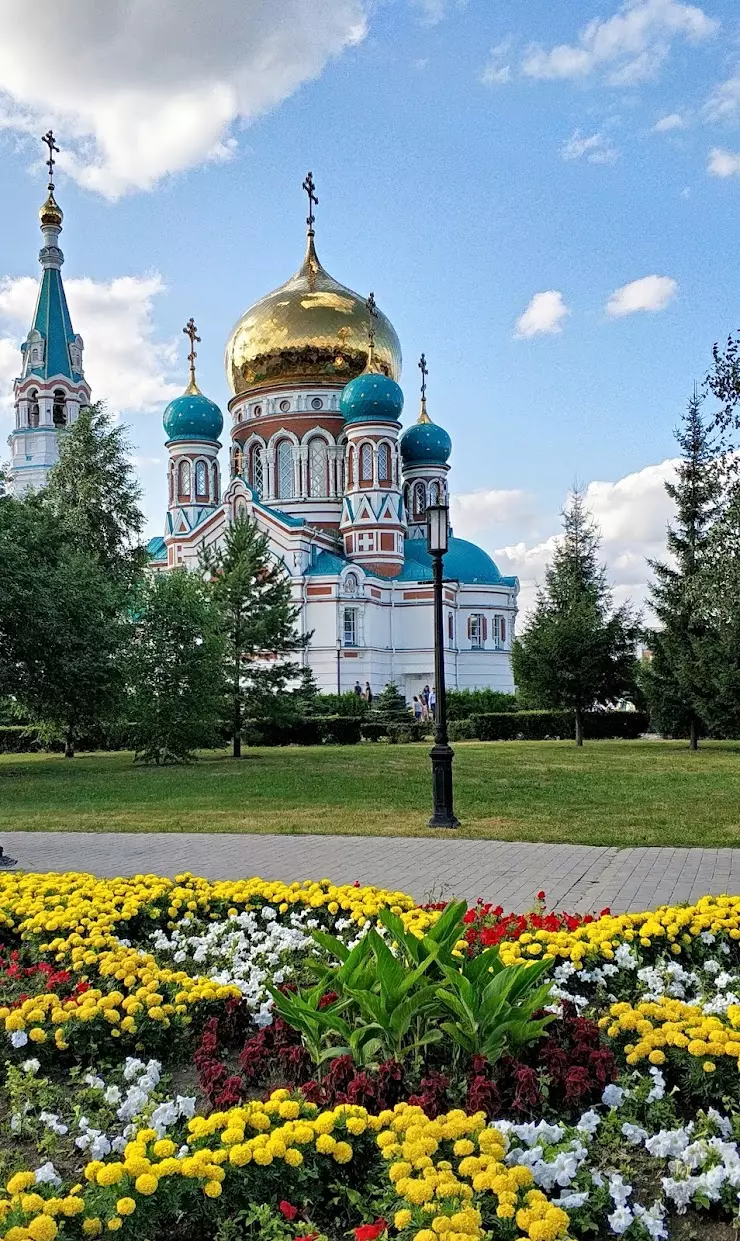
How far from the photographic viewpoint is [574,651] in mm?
27312

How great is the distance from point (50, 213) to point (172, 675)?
3486 centimetres

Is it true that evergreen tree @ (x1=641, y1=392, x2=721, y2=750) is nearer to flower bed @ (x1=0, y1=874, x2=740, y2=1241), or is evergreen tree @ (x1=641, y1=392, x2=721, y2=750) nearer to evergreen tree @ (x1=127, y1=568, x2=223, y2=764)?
evergreen tree @ (x1=127, y1=568, x2=223, y2=764)

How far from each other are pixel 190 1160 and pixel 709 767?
17.5 metres

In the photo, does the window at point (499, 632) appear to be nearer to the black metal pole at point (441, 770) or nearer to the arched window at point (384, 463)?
the arched window at point (384, 463)

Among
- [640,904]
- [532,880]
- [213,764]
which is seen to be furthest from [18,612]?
[640,904]

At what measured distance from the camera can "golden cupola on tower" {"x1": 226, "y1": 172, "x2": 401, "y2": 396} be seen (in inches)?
1791

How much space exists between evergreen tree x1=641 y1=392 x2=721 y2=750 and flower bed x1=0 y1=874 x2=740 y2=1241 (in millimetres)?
22058

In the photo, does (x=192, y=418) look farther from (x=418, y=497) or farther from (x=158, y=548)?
(x=418, y=497)

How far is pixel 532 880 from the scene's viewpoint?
25.7 feet

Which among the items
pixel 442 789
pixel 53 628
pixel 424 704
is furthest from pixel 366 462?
pixel 442 789

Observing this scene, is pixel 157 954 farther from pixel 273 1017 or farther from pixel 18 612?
pixel 18 612

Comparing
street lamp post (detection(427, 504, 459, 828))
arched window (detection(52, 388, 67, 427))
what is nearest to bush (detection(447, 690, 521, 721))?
arched window (detection(52, 388, 67, 427))

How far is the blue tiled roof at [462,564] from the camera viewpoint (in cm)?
4534

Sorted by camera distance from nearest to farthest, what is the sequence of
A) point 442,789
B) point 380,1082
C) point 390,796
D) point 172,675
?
point 380,1082, point 442,789, point 390,796, point 172,675
